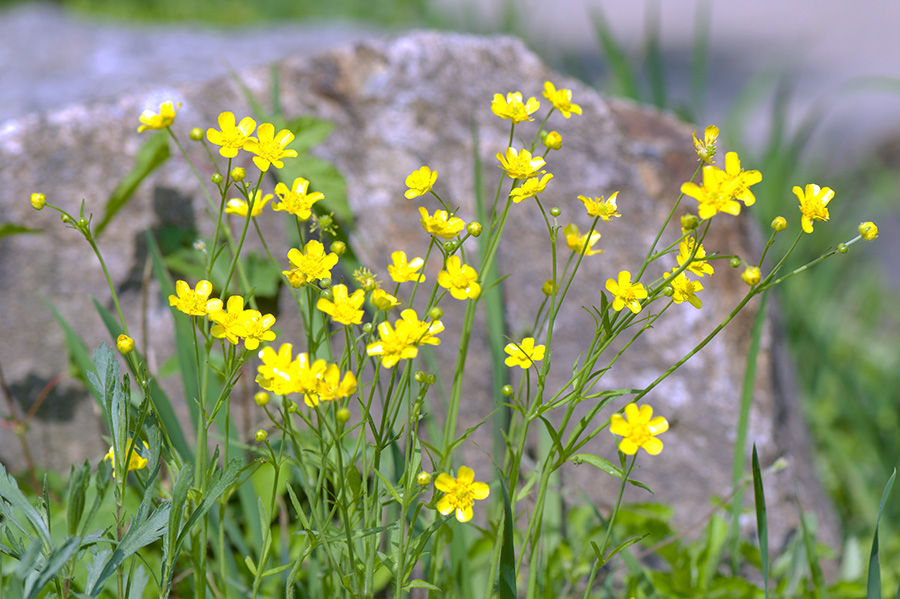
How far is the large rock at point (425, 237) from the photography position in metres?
1.33

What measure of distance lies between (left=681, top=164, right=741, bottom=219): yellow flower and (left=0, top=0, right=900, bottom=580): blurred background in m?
1.07

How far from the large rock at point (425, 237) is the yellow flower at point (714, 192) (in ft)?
2.33

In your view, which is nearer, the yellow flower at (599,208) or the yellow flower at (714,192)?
the yellow flower at (714,192)

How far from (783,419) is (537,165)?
102 centimetres

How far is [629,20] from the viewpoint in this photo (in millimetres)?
6477

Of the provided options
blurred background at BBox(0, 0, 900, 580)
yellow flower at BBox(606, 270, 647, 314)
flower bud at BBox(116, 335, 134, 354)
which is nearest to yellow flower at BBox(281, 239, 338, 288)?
flower bud at BBox(116, 335, 134, 354)

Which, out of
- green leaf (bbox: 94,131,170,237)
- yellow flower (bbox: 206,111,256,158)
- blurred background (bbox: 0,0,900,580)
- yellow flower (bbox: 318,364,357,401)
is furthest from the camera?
blurred background (bbox: 0,0,900,580)

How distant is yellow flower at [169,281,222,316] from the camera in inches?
26.9

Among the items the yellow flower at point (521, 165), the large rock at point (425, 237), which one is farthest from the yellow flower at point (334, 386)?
the large rock at point (425, 237)

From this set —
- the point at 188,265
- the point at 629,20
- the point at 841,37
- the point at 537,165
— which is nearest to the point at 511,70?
the point at 188,265

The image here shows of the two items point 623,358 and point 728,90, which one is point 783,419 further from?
point 728,90

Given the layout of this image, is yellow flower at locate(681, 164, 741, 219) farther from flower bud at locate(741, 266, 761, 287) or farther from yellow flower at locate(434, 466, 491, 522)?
yellow flower at locate(434, 466, 491, 522)

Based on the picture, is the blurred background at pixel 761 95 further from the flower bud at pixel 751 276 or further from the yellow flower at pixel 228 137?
the flower bud at pixel 751 276

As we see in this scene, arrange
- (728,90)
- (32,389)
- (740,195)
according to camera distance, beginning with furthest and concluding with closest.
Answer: (728,90), (32,389), (740,195)
